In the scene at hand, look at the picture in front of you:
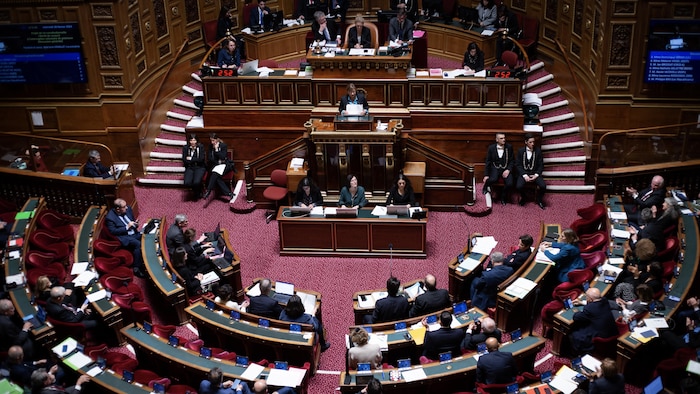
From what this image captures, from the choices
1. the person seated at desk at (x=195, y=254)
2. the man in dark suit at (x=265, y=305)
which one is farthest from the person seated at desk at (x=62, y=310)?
the man in dark suit at (x=265, y=305)

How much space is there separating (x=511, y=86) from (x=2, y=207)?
928 centimetres

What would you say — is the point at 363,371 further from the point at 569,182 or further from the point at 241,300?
the point at 569,182

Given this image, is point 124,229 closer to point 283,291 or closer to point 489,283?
point 283,291

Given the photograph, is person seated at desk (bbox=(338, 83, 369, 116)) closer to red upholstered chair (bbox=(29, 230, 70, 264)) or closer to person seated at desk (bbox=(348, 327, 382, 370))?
red upholstered chair (bbox=(29, 230, 70, 264))

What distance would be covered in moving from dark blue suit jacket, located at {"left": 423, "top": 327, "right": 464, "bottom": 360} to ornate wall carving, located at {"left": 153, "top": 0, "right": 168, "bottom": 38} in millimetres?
9920

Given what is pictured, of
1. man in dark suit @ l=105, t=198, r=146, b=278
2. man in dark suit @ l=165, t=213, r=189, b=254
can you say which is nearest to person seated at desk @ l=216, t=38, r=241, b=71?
man in dark suit @ l=105, t=198, r=146, b=278

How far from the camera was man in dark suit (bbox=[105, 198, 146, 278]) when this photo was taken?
12750 mm

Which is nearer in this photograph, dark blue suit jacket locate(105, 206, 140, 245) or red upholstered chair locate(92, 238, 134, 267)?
red upholstered chair locate(92, 238, 134, 267)

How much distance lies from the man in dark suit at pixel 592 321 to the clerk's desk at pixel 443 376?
0.70 metres

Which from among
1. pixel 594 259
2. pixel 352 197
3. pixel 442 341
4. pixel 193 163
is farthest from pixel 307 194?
pixel 594 259

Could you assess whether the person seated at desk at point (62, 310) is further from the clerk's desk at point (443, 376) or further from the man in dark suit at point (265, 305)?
the clerk's desk at point (443, 376)

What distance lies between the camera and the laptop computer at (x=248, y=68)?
15.7m

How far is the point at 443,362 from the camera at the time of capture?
9.68 m

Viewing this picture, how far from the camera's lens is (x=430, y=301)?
1076cm
